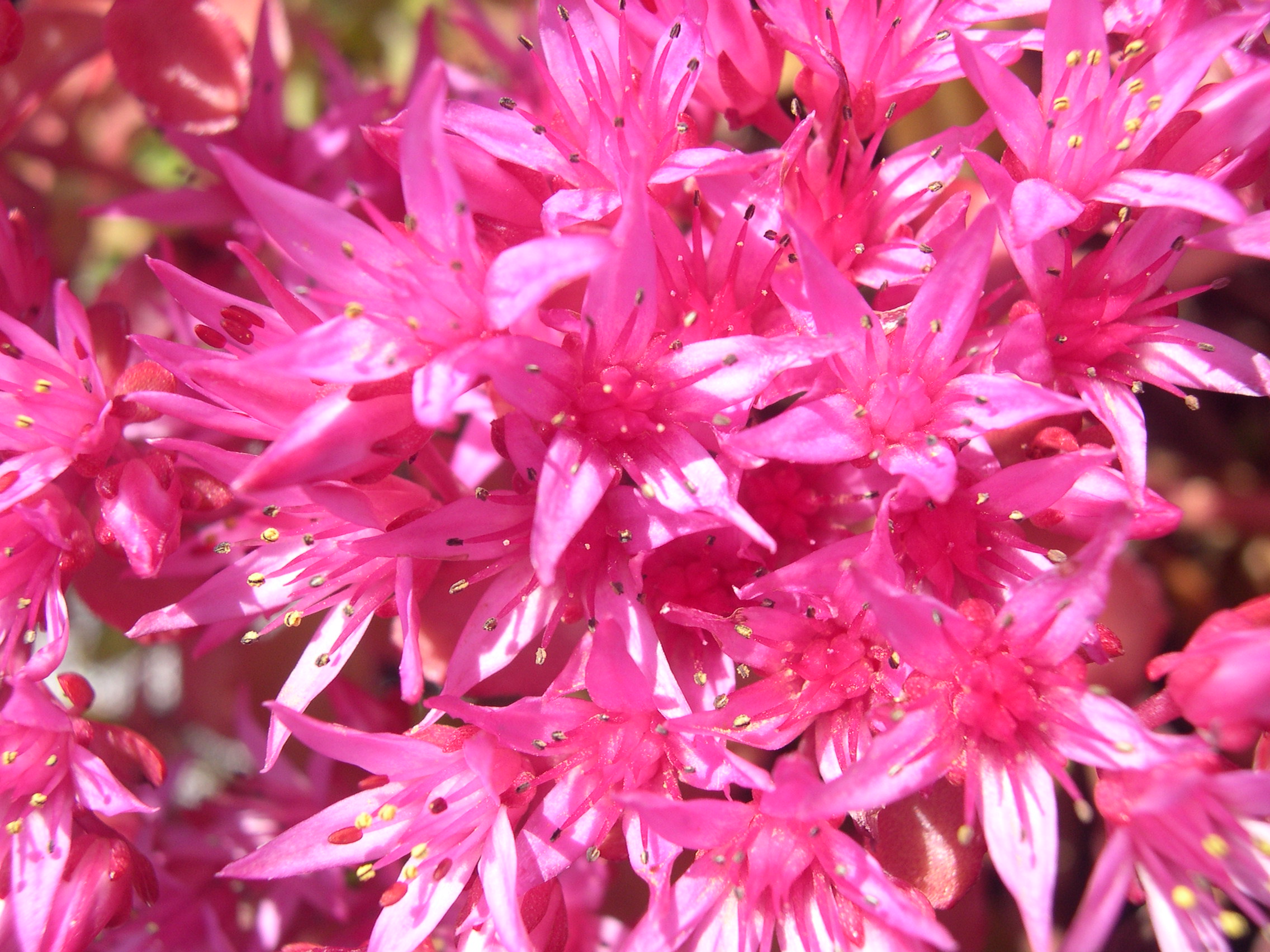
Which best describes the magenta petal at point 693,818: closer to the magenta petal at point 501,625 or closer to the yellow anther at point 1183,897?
the magenta petal at point 501,625

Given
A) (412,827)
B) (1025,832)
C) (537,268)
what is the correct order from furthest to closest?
(412,827) → (1025,832) → (537,268)

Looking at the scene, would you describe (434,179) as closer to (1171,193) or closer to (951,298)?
(951,298)

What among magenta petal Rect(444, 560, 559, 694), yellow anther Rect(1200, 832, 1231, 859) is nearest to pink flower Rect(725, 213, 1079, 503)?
magenta petal Rect(444, 560, 559, 694)

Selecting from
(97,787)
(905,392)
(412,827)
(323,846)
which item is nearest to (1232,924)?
(905,392)

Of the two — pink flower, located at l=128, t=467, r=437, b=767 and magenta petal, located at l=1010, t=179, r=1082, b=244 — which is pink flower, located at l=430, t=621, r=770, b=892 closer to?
pink flower, located at l=128, t=467, r=437, b=767

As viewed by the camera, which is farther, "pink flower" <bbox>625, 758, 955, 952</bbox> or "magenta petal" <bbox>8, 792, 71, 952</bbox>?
"magenta petal" <bbox>8, 792, 71, 952</bbox>

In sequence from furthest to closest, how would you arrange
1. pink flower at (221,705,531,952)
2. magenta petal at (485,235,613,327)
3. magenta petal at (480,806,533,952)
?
pink flower at (221,705,531,952)
magenta petal at (480,806,533,952)
magenta petal at (485,235,613,327)
